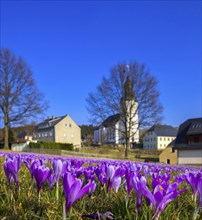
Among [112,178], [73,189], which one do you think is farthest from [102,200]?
[73,189]

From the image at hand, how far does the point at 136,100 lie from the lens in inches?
1682

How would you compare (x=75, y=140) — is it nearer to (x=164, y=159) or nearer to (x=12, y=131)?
(x=12, y=131)

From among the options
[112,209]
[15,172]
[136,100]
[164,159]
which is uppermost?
[136,100]

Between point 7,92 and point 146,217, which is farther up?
point 7,92

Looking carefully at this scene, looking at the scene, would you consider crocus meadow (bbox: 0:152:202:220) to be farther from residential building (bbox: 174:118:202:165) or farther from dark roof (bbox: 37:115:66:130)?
dark roof (bbox: 37:115:66:130)

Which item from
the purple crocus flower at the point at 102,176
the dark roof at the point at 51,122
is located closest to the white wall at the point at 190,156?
the purple crocus flower at the point at 102,176

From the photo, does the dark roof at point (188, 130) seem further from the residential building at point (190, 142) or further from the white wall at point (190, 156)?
the white wall at point (190, 156)

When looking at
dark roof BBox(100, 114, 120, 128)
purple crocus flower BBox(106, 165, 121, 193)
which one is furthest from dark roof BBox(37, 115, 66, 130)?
purple crocus flower BBox(106, 165, 121, 193)

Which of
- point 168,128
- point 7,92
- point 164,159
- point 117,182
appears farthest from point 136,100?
point 168,128

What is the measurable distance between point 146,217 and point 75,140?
8499 cm

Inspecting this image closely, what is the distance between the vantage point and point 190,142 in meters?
46.6

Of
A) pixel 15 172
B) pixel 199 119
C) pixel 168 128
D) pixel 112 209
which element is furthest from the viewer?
pixel 168 128

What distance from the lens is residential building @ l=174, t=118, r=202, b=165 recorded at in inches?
1618

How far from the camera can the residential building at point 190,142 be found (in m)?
41.1
